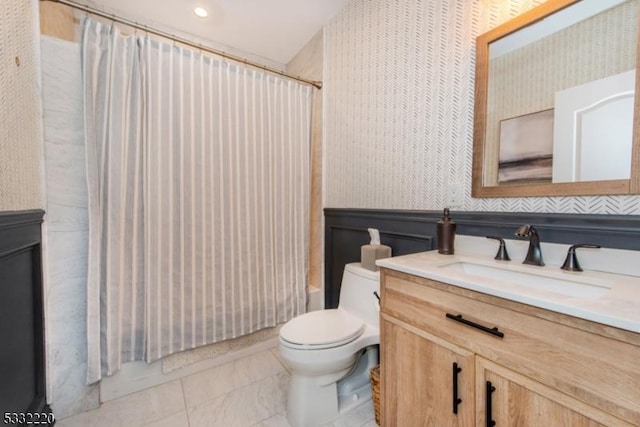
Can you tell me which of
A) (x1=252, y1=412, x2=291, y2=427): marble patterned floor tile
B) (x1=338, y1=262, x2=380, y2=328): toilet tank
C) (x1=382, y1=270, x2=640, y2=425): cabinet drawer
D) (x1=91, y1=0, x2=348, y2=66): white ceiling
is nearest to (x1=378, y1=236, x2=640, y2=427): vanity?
(x1=382, y1=270, x2=640, y2=425): cabinet drawer

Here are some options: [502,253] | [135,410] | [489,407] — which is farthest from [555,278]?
[135,410]

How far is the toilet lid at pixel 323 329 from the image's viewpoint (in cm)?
128

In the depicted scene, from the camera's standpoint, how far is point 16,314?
108 centimetres

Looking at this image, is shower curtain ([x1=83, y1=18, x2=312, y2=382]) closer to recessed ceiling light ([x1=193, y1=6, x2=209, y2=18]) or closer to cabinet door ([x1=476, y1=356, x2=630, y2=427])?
recessed ceiling light ([x1=193, y1=6, x2=209, y2=18])

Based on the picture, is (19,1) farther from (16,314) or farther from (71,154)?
(16,314)

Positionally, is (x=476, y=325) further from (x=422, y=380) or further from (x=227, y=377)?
(x=227, y=377)

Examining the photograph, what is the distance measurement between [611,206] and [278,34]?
2.37 metres

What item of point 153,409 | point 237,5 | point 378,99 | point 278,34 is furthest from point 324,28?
point 153,409

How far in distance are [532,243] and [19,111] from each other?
211 centimetres

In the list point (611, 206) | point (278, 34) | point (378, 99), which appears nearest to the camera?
point (611, 206)

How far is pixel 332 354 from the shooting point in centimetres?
126

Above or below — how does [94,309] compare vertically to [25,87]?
below

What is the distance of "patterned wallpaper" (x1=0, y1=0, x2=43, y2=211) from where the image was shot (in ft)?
3.30

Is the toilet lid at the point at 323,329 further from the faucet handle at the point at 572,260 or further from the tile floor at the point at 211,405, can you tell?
the faucet handle at the point at 572,260
